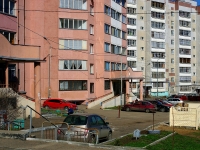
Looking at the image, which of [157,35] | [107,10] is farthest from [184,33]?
[107,10]

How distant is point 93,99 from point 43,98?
21.6ft

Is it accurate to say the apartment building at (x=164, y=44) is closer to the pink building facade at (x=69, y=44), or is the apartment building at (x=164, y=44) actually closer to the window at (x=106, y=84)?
the window at (x=106, y=84)

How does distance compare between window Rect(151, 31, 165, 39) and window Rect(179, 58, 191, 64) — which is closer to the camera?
window Rect(151, 31, 165, 39)

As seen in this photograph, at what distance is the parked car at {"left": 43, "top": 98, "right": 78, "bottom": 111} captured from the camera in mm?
41344

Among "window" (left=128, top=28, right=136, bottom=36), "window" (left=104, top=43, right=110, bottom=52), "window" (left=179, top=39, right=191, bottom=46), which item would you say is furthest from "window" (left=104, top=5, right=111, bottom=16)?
"window" (left=179, top=39, right=191, bottom=46)

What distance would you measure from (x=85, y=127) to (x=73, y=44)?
30.6 metres

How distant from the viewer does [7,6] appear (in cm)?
3434

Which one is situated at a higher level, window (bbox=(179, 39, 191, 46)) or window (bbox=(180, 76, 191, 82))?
window (bbox=(179, 39, 191, 46))

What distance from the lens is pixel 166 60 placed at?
9175 cm

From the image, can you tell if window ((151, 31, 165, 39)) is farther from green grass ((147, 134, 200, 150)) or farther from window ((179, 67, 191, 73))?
green grass ((147, 134, 200, 150))

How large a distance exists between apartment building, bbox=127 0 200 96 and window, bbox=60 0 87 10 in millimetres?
37470

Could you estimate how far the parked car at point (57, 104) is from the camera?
41.3 metres

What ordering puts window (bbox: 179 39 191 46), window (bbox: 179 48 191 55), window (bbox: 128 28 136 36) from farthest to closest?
window (bbox: 179 39 191 46), window (bbox: 179 48 191 55), window (bbox: 128 28 136 36)

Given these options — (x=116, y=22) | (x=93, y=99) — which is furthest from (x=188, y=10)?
(x=93, y=99)
